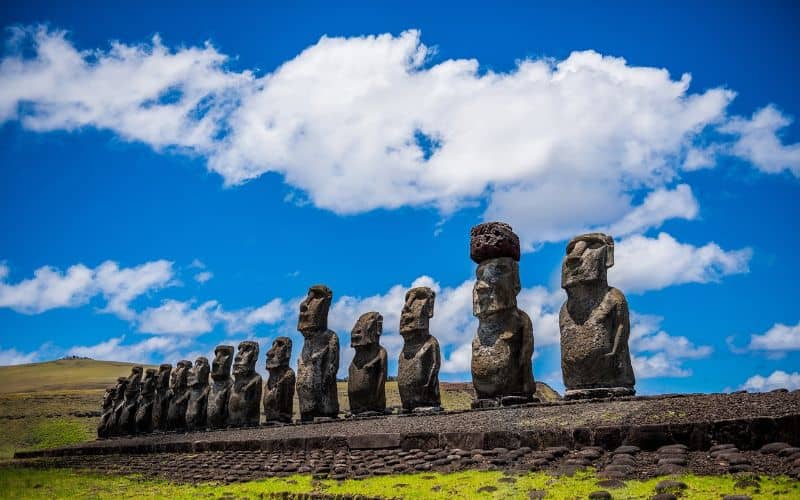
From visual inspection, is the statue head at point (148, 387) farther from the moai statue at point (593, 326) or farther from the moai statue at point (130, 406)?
the moai statue at point (593, 326)

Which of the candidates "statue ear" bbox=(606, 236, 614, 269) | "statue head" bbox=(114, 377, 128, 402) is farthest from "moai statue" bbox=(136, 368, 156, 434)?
"statue ear" bbox=(606, 236, 614, 269)

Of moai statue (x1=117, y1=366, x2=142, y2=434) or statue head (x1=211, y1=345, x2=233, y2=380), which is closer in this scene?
statue head (x1=211, y1=345, x2=233, y2=380)

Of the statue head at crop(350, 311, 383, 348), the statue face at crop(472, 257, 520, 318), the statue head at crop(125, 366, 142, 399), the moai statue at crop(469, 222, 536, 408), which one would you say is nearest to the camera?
the moai statue at crop(469, 222, 536, 408)

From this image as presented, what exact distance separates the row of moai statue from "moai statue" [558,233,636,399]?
20 mm

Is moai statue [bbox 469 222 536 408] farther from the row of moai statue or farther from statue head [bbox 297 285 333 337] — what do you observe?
statue head [bbox 297 285 333 337]

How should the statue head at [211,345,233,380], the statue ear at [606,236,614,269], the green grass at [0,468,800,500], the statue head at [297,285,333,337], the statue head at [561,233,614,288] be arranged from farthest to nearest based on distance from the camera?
the statue head at [211,345,233,380], the statue head at [297,285,333,337], the statue ear at [606,236,614,269], the statue head at [561,233,614,288], the green grass at [0,468,800,500]

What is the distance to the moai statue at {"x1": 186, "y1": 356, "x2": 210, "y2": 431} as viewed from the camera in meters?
27.1

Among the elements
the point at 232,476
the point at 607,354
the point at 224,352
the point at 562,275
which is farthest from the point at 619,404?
the point at 224,352

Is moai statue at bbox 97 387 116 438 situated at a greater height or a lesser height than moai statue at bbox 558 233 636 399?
lesser

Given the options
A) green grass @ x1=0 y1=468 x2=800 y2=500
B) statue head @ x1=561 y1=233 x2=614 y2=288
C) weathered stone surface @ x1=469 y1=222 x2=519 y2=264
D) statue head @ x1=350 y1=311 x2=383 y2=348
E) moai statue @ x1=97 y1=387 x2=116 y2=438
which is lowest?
green grass @ x1=0 y1=468 x2=800 y2=500

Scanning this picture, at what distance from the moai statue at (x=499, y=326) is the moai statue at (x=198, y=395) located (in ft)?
46.6

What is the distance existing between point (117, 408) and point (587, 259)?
2412cm

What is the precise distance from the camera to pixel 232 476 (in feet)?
45.0

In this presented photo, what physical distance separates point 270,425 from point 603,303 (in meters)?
11.5
